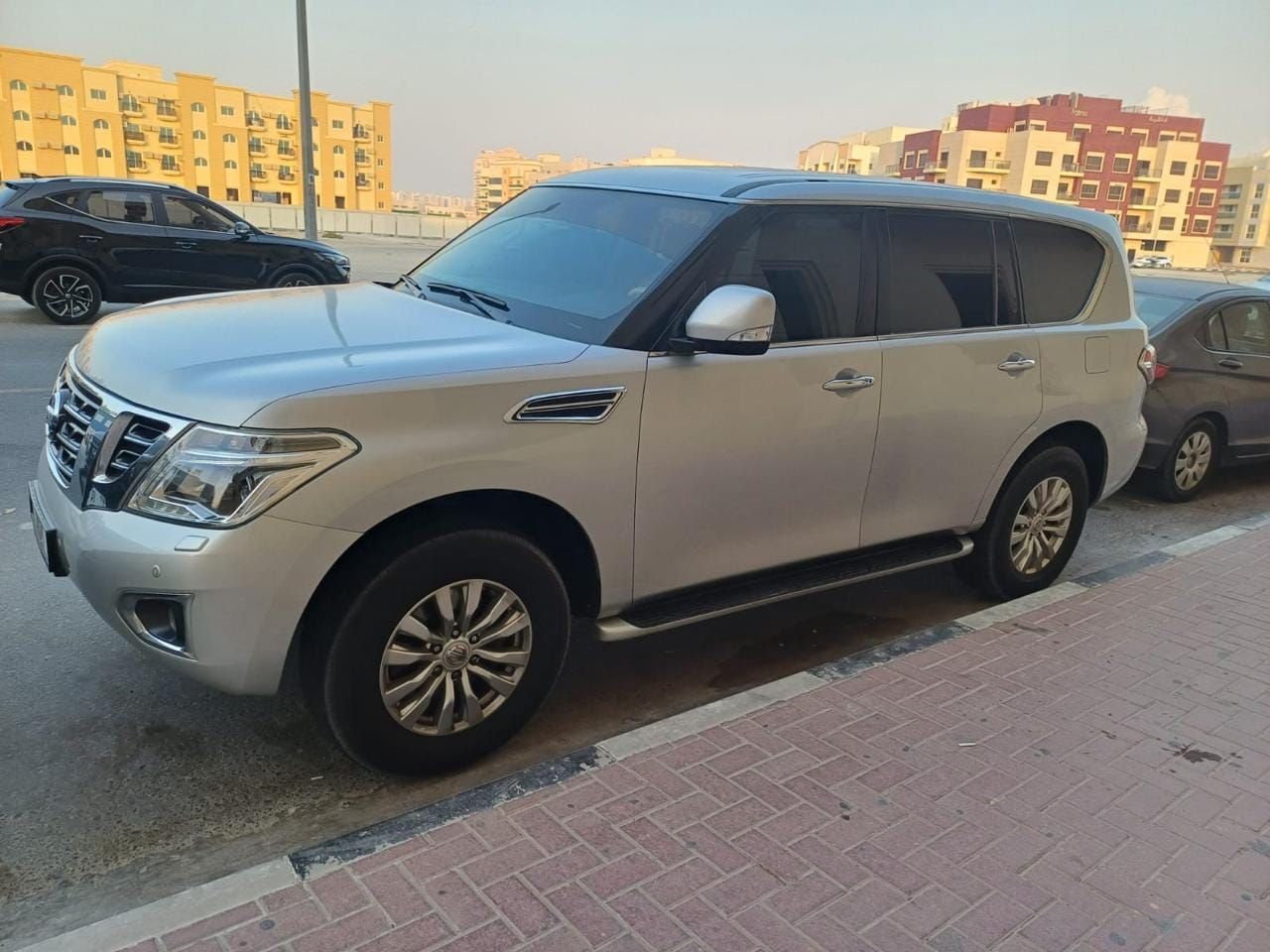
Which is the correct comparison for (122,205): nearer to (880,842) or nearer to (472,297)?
(472,297)

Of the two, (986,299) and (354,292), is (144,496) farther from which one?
(986,299)

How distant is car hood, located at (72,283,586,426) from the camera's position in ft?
8.77

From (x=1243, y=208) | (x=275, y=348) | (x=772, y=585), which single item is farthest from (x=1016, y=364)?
(x=1243, y=208)

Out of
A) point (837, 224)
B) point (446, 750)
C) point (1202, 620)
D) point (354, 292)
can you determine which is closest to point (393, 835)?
point (446, 750)

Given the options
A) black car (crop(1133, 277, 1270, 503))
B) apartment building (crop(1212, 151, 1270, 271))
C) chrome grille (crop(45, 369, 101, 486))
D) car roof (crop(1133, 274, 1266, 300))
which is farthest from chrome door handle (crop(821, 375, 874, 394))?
apartment building (crop(1212, 151, 1270, 271))

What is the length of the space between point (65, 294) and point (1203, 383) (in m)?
11.8

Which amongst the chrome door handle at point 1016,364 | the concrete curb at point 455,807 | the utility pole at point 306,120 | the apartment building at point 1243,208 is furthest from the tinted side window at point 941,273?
the apartment building at point 1243,208

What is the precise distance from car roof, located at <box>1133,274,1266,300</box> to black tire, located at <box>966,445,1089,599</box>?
10.4 feet

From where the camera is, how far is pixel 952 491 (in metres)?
4.34

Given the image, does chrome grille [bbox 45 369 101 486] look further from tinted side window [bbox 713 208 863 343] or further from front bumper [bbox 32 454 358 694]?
tinted side window [bbox 713 208 863 343]

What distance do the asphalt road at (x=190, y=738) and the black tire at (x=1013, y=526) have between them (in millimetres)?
238

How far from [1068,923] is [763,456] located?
1741 millimetres

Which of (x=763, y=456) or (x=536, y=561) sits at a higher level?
(x=763, y=456)

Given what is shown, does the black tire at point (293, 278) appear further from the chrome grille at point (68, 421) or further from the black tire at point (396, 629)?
the black tire at point (396, 629)
